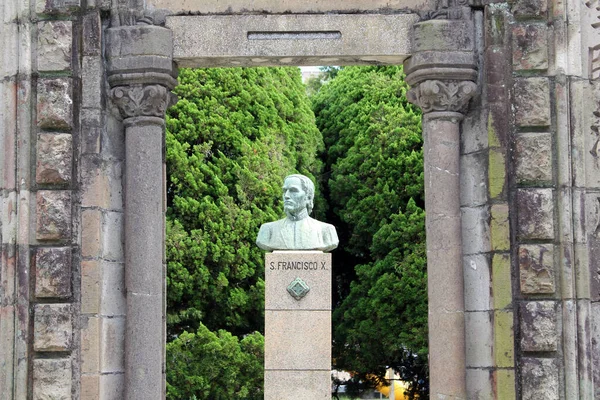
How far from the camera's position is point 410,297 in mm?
21609

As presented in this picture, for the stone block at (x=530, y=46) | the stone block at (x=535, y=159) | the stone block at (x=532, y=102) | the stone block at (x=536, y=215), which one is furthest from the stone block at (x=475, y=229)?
the stone block at (x=530, y=46)

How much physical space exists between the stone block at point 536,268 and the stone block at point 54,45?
477 centimetres

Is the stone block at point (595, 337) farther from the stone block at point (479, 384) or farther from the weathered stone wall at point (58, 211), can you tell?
the weathered stone wall at point (58, 211)

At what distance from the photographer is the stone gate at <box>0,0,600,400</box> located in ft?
34.6

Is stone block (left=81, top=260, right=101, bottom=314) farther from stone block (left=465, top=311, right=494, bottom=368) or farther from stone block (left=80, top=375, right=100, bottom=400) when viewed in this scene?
stone block (left=465, top=311, right=494, bottom=368)

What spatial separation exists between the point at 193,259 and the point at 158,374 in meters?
9.82

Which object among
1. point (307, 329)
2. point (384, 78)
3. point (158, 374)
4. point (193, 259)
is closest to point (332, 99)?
point (384, 78)

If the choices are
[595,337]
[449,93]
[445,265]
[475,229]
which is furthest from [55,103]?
[595,337]

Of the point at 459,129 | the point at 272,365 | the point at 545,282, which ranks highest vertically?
the point at 459,129

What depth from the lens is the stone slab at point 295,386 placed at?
12.8 m

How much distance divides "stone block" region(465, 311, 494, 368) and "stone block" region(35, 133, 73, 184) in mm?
4143

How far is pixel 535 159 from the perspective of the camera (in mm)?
10695

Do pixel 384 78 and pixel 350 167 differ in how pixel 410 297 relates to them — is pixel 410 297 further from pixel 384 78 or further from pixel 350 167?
pixel 384 78

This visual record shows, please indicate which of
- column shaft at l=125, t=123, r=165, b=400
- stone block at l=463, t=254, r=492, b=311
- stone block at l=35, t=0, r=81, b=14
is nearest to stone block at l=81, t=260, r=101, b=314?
column shaft at l=125, t=123, r=165, b=400
